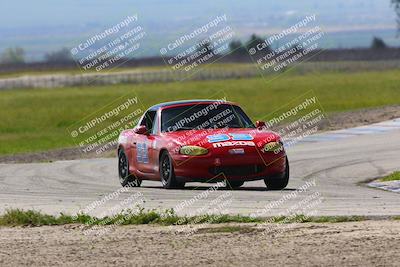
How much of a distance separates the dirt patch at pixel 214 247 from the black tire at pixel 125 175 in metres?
7.23

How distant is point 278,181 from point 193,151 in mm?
1413

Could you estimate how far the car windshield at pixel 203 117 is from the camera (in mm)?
18172

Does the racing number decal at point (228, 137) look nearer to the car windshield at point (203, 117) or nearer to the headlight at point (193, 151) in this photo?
the headlight at point (193, 151)

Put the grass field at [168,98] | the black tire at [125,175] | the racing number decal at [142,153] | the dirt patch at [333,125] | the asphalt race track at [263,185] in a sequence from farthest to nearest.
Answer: the grass field at [168,98] → the dirt patch at [333,125] → the black tire at [125,175] → the racing number decal at [142,153] → the asphalt race track at [263,185]

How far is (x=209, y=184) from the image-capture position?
18.9m

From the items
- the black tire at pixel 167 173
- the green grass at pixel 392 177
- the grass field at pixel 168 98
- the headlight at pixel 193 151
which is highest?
the headlight at pixel 193 151

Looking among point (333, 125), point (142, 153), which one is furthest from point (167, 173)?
point (333, 125)

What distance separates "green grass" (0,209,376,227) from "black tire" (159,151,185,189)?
12.5ft

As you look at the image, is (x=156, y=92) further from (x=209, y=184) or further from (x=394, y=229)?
(x=394, y=229)

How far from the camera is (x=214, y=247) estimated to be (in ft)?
35.5

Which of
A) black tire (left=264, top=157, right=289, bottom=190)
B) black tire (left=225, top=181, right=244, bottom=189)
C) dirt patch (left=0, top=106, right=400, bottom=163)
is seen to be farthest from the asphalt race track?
dirt patch (left=0, top=106, right=400, bottom=163)

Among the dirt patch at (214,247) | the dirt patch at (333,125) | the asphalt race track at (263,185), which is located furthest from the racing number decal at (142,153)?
the dirt patch at (333,125)

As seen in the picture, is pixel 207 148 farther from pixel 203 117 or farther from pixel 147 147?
pixel 147 147

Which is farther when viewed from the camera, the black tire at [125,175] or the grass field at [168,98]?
the grass field at [168,98]
